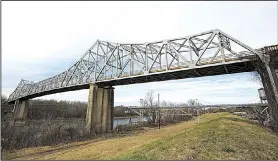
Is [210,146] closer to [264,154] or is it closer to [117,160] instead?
[264,154]

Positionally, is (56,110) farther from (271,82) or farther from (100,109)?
(271,82)

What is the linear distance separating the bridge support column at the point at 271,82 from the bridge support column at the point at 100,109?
27564 mm

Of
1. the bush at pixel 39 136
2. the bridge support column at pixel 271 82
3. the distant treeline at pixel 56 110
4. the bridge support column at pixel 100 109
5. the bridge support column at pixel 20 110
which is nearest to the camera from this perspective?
the bush at pixel 39 136

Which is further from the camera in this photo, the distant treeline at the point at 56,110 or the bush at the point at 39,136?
the distant treeline at the point at 56,110

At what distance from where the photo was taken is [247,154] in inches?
500

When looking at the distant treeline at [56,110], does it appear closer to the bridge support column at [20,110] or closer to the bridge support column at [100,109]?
the bridge support column at [20,110]

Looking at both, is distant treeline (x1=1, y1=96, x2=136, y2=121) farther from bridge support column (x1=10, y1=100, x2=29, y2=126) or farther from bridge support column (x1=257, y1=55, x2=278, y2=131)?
bridge support column (x1=257, y1=55, x2=278, y2=131)

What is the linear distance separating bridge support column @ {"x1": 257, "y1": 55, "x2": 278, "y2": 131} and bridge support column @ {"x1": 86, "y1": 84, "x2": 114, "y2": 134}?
1085 inches

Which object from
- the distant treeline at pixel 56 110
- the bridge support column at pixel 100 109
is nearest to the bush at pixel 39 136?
the bridge support column at pixel 100 109

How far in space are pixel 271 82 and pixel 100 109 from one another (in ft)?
94.4

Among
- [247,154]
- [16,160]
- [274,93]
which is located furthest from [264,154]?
[16,160]

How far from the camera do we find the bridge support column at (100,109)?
3850cm

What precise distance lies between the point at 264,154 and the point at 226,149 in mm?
2512

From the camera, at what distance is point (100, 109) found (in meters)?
40.2
